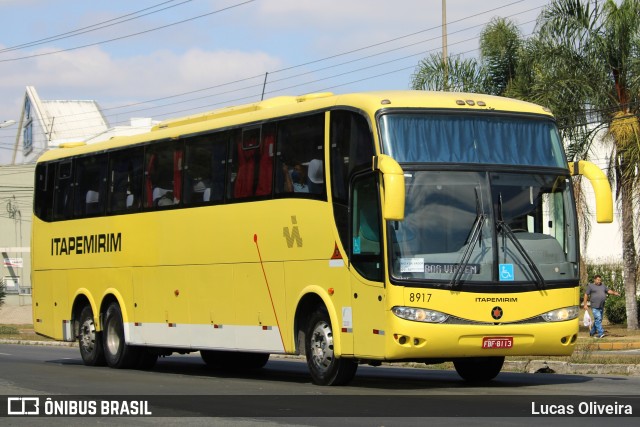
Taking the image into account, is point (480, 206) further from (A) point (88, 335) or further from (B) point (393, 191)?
(A) point (88, 335)

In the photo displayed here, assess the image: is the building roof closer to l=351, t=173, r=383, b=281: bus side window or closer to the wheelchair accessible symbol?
l=351, t=173, r=383, b=281: bus side window

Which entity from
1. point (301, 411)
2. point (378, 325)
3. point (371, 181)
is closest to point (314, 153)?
point (371, 181)

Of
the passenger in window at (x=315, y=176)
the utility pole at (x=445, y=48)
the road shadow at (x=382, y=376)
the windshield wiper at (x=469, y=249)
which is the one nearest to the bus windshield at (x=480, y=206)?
the windshield wiper at (x=469, y=249)

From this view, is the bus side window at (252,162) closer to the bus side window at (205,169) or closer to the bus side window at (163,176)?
the bus side window at (205,169)

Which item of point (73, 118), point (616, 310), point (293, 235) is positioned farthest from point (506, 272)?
point (73, 118)

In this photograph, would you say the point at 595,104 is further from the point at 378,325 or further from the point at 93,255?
the point at 378,325

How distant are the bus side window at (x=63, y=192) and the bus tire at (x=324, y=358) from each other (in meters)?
8.78

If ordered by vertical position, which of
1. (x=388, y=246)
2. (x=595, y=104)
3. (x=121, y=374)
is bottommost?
(x=121, y=374)

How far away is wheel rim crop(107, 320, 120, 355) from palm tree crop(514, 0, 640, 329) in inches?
575

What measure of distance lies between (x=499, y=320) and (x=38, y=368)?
9.58m

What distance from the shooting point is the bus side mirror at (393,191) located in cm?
1461

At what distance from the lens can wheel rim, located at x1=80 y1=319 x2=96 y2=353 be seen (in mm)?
23391

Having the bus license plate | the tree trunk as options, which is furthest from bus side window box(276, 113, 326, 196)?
the tree trunk

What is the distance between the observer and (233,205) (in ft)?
62.1
